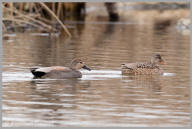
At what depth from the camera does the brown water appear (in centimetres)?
927

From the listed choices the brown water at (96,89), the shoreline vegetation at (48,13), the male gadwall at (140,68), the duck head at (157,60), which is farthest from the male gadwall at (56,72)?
the shoreline vegetation at (48,13)

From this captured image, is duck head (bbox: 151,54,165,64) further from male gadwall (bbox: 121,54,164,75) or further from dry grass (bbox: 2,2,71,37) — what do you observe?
dry grass (bbox: 2,2,71,37)

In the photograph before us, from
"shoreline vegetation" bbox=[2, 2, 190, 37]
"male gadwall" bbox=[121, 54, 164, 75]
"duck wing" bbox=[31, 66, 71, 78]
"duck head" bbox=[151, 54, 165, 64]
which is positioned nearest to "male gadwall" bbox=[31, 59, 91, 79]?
"duck wing" bbox=[31, 66, 71, 78]

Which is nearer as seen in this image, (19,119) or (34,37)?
(19,119)

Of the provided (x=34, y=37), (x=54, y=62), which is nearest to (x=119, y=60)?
(x=54, y=62)

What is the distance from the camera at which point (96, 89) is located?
12031 millimetres

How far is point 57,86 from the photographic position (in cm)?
1230

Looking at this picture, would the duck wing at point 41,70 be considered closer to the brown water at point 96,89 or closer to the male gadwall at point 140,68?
the brown water at point 96,89

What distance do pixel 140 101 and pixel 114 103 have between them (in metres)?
Result: 0.49

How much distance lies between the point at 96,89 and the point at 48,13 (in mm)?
26185

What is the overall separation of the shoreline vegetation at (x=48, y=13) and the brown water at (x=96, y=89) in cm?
105

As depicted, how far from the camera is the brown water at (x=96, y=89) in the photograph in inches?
365

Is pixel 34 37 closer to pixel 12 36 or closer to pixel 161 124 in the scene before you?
pixel 12 36

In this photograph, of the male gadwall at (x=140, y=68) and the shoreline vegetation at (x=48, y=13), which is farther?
the shoreline vegetation at (x=48, y=13)
